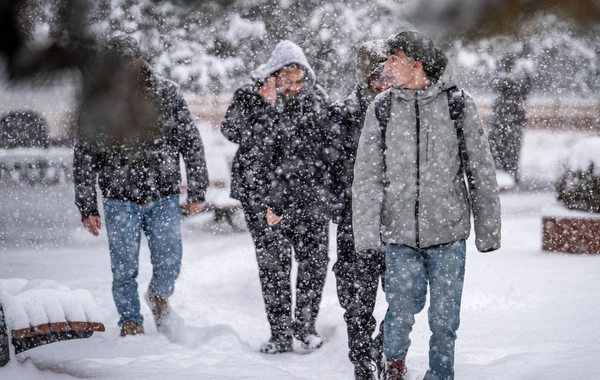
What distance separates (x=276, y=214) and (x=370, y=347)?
0.98 meters

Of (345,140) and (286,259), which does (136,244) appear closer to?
(286,259)

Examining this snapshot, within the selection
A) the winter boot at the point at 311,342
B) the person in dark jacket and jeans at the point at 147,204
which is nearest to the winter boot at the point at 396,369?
the winter boot at the point at 311,342

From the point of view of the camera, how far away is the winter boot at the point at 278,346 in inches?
175

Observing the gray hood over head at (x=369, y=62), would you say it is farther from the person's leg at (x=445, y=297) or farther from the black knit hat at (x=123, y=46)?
the black knit hat at (x=123, y=46)

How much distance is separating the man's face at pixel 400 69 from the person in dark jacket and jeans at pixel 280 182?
3.16 feet

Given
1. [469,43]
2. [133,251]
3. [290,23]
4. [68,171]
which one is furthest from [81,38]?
[68,171]

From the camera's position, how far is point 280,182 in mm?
4230

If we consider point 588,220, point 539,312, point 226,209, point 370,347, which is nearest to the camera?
point 370,347

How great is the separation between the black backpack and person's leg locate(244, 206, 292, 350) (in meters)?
1.30

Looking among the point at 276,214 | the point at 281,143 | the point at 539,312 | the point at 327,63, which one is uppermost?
the point at 327,63

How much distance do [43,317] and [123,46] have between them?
2480 millimetres

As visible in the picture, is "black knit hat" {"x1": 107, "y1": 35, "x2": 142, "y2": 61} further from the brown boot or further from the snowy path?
the brown boot

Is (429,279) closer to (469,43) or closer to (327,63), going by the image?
(469,43)

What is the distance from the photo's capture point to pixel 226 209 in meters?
9.28
